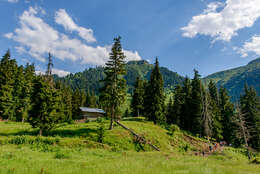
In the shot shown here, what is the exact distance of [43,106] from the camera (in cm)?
2184

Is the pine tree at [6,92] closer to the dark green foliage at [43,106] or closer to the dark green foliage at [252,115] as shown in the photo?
the dark green foliage at [43,106]

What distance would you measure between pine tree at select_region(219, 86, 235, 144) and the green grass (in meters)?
17.6

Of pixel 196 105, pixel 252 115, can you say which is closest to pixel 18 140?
pixel 196 105

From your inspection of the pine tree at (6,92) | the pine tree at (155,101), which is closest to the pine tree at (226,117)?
the pine tree at (155,101)

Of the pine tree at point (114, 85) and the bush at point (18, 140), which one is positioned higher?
the pine tree at point (114, 85)

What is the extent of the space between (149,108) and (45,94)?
24.9 metres

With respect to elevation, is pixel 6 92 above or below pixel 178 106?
above

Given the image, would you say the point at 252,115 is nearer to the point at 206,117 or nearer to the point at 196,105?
the point at 196,105

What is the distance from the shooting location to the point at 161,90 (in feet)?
131

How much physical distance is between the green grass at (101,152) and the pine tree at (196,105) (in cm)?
817

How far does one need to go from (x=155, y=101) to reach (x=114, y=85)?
15.3 metres

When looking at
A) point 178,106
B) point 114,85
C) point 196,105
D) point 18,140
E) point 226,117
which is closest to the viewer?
point 18,140

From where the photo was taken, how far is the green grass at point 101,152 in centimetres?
879

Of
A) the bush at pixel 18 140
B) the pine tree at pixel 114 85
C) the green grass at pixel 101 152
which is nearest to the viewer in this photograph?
the green grass at pixel 101 152
